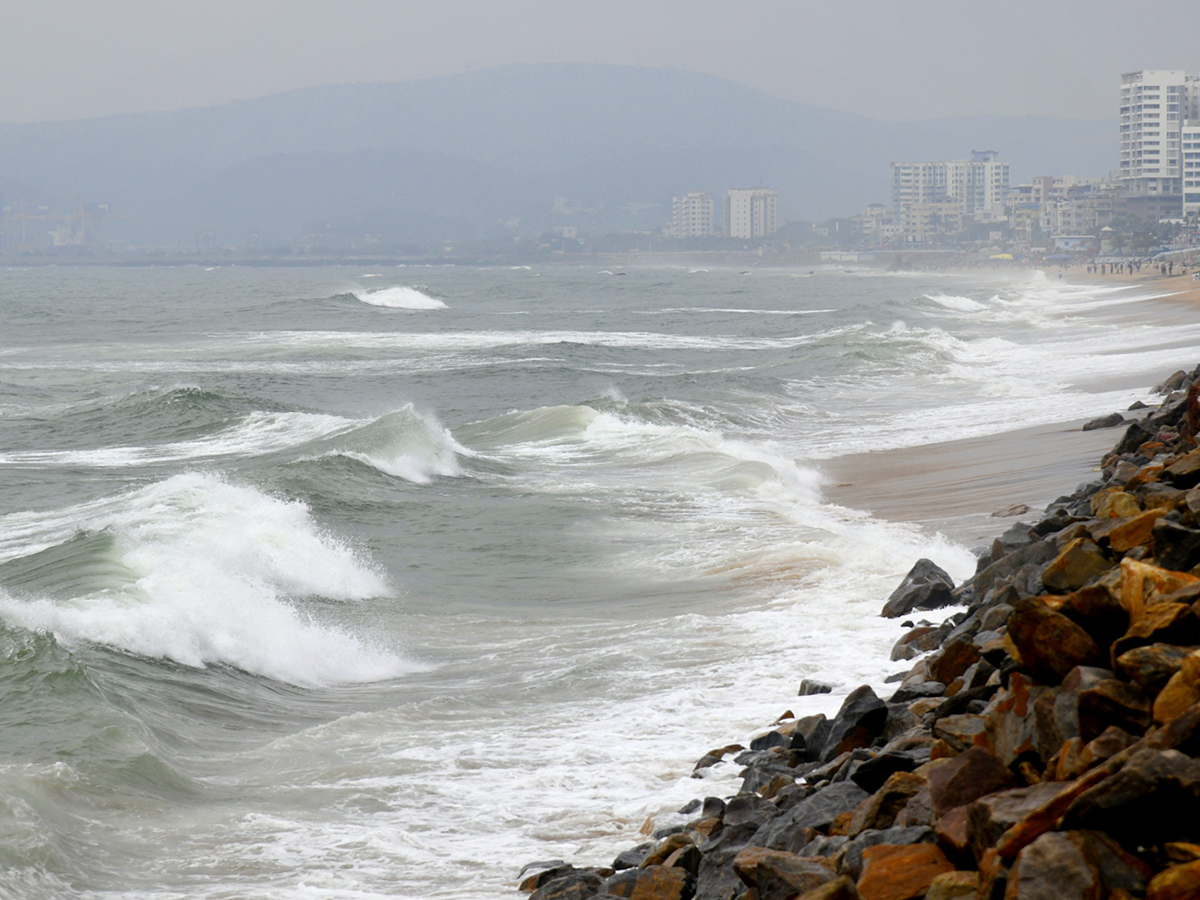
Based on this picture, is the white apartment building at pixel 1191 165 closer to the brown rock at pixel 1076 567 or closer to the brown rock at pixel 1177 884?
the brown rock at pixel 1076 567

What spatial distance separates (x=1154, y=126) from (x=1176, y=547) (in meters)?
209

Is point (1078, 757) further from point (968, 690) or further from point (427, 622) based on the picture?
point (427, 622)

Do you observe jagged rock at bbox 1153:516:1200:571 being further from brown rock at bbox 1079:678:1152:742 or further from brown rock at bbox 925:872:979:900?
brown rock at bbox 925:872:979:900

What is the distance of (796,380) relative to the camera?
101 ft

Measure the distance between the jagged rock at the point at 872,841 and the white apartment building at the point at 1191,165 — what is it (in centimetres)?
18260

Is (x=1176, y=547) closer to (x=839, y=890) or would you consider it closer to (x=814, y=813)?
(x=814, y=813)

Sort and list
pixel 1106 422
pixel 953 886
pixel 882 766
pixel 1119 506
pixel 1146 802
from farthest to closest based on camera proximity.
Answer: pixel 1106 422, pixel 1119 506, pixel 882 766, pixel 953 886, pixel 1146 802

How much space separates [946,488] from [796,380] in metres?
16.3

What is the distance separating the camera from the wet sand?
12641 millimetres

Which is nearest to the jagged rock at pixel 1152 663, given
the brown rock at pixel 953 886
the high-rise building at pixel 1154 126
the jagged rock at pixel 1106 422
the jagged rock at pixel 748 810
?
the brown rock at pixel 953 886

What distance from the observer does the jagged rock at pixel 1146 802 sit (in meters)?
3.22

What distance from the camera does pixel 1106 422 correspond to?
16.5 meters

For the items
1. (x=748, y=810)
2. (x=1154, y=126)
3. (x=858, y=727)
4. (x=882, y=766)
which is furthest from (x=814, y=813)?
(x=1154, y=126)

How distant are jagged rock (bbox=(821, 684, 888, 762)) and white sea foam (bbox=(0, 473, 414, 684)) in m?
4.44
